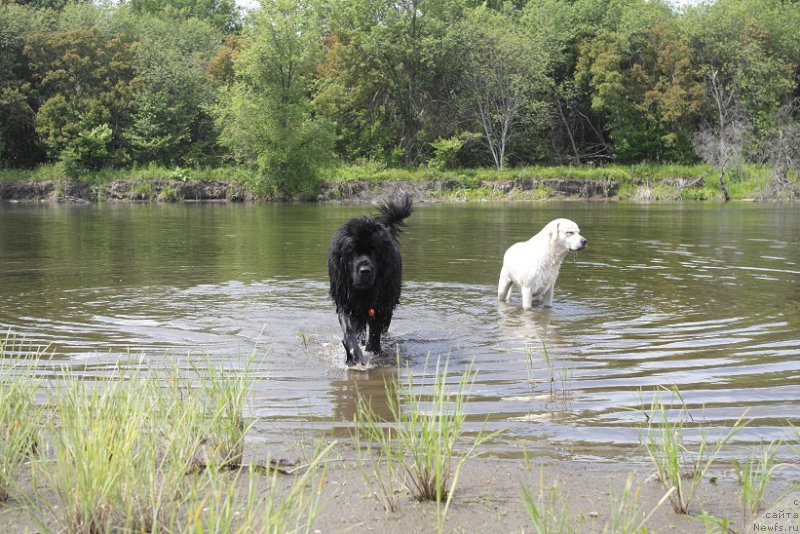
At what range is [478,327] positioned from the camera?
367 inches

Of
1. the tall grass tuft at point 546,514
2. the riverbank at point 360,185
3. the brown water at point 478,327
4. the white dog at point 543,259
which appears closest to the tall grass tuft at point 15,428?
the brown water at point 478,327

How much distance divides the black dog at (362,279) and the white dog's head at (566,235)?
298 cm

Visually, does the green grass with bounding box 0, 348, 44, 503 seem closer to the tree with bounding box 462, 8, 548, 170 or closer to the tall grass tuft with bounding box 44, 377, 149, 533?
the tall grass tuft with bounding box 44, 377, 149, 533

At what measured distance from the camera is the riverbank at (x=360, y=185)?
4778 centimetres

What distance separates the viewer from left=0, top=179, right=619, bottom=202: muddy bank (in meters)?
47.9

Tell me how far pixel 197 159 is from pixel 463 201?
1825 cm

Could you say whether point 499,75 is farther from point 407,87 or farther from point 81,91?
point 81,91

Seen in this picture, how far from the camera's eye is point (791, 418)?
214 inches

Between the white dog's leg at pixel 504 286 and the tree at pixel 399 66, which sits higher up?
the tree at pixel 399 66

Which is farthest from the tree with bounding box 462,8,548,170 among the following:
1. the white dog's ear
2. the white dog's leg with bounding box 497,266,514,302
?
the white dog's ear

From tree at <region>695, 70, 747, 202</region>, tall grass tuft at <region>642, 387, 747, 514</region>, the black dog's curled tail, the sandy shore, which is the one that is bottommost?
the sandy shore

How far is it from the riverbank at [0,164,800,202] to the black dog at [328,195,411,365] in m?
38.9

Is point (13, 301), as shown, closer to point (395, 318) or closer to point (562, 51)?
point (395, 318)

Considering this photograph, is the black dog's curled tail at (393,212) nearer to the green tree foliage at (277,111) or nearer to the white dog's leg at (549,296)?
the white dog's leg at (549,296)
